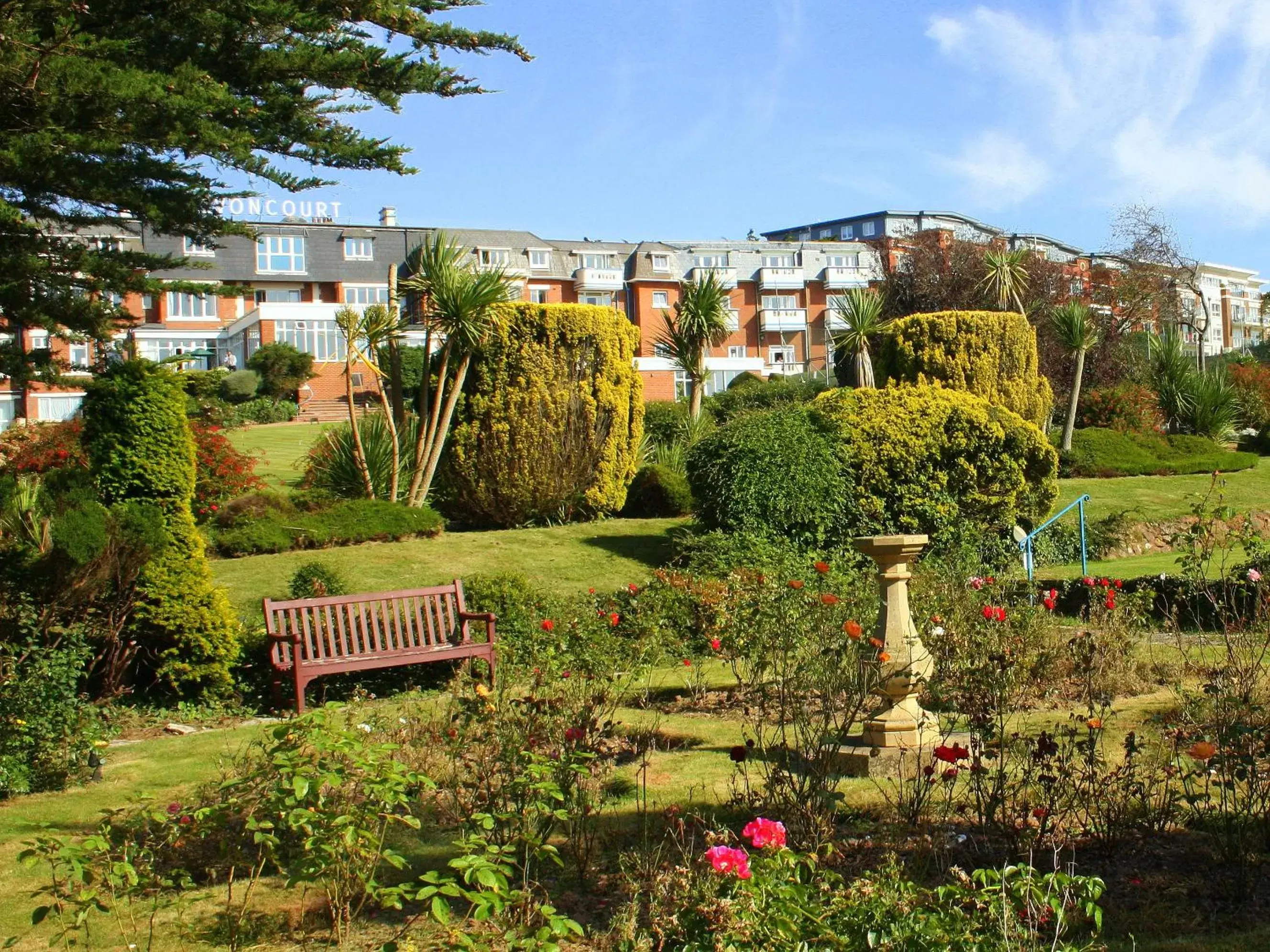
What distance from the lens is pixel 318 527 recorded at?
45.1 feet

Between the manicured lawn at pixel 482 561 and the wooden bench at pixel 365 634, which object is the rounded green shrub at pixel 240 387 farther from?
the wooden bench at pixel 365 634

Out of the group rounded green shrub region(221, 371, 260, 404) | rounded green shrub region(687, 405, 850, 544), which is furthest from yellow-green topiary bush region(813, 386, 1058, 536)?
rounded green shrub region(221, 371, 260, 404)

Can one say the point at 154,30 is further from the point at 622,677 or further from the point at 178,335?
the point at 178,335

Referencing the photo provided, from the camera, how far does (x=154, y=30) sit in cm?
806

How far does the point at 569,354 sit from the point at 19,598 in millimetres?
9045

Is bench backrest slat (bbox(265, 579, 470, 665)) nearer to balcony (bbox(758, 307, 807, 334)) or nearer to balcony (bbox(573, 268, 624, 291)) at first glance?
balcony (bbox(573, 268, 624, 291))

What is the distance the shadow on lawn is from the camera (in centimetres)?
1450

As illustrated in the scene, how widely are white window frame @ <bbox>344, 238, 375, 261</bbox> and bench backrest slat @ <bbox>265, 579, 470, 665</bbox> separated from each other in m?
49.7

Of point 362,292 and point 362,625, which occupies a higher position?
→ point 362,292

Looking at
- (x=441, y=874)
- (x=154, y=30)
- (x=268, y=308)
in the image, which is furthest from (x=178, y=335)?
(x=441, y=874)

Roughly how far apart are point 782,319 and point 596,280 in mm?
12248

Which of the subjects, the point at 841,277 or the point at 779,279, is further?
the point at 779,279

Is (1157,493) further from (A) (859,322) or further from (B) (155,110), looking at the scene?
(B) (155,110)

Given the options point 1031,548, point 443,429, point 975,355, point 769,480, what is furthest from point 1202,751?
point 975,355
